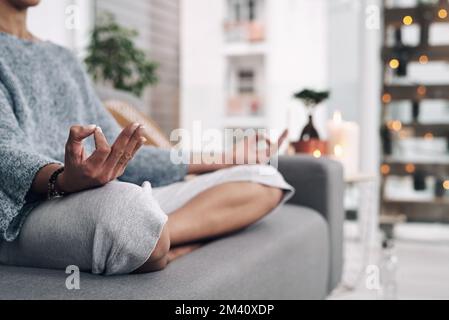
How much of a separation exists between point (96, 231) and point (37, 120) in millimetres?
413

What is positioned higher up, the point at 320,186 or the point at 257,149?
the point at 257,149

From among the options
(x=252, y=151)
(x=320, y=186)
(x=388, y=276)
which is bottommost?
(x=388, y=276)

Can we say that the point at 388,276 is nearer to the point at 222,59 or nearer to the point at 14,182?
the point at 14,182

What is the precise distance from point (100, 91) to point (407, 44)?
2068mm

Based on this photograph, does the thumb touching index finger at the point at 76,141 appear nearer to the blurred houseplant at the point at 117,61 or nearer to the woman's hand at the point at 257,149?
the woman's hand at the point at 257,149

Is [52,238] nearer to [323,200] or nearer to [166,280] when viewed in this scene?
[166,280]

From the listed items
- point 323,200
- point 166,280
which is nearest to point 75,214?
point 166,280

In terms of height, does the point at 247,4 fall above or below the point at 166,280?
above

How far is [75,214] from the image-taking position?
729 mm

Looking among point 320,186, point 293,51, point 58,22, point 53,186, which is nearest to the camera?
point 53,186

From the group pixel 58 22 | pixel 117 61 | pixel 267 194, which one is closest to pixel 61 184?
pixel 267 194

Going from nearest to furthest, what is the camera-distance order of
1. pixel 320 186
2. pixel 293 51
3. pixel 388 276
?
pixel 320 186, pixel 388 276, pixel 293 51

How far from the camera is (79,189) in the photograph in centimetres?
74

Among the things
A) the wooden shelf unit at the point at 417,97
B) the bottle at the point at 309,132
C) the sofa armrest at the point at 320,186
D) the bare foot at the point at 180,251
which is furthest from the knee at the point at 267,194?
the wooden shelf unit at the point at 417,97
